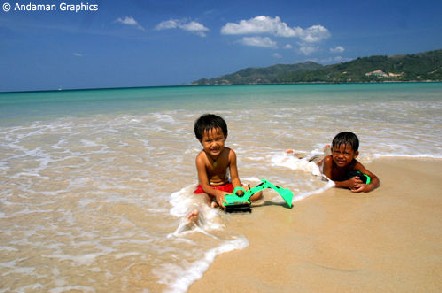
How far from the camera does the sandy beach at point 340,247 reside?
7.13 feet

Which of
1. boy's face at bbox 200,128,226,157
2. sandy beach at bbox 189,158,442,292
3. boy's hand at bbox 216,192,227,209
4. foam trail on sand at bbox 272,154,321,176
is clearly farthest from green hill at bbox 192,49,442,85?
boy's hand at bbox 216,192,227,209

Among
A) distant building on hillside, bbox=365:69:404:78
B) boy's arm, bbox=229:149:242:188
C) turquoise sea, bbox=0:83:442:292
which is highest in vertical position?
distant building on hillside, bbox=365:69:404:78

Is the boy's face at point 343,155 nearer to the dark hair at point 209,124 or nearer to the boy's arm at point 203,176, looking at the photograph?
the dark hair at point 209,124

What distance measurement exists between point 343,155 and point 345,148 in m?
0.11

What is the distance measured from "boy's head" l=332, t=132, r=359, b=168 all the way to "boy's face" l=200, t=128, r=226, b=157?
160 cm

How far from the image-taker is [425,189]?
415 centimetres

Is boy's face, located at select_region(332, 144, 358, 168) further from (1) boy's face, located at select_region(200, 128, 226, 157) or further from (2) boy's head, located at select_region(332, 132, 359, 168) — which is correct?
(1) boy's face, located at select_region(200, 128, 226, 157)

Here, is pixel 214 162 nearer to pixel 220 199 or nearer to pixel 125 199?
pixel 220 199

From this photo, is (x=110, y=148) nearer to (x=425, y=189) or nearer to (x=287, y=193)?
(x=287, y=193)

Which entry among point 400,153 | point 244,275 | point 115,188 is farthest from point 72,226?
point 400,153

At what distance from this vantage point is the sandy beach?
2.17 m

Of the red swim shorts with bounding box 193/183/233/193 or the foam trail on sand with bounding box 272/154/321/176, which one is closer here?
the red swim shorts with bounding box 193/183/233/193

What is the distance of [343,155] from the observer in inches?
170

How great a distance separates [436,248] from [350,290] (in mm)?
1045
